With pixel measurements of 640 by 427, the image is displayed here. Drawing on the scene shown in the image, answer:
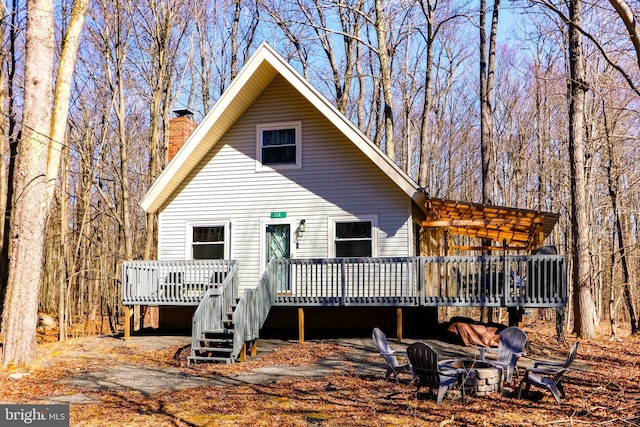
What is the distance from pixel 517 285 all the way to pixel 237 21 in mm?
21804

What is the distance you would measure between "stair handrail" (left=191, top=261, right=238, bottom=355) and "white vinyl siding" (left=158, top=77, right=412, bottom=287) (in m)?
2.31

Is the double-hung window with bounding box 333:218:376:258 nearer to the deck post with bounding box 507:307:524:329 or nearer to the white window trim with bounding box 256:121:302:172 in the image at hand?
the white window trim with bounding box 256:121:302:172

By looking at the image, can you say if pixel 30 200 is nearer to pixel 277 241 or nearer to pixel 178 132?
pixel 277 241

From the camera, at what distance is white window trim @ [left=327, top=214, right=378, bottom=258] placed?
648 inches

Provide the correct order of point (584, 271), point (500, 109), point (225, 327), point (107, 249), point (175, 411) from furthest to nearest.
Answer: point (500, 109) → point (107, 249) → point (584, 271) → point (225, 327) → point (175, 411)

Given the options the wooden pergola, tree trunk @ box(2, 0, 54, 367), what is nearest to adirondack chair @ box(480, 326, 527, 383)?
the wooden pergola

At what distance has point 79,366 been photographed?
40.9 feet

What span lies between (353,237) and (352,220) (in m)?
0.46

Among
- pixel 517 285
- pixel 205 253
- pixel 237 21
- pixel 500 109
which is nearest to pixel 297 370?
pixel 517 285

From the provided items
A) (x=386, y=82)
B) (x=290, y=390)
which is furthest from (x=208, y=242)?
(x=386, y=82)

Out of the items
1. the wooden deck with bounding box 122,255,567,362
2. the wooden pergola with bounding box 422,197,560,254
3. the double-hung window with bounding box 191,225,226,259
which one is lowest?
the wooden deck with bounding box 122,255,567,362

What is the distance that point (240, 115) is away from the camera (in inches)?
704

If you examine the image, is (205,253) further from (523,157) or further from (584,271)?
(523,157)

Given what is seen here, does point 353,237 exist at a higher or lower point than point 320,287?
higher
